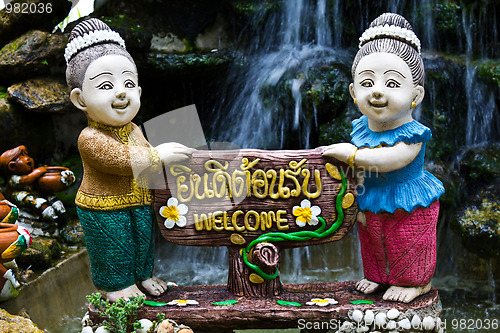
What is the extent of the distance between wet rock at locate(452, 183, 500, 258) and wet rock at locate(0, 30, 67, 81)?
3.37 m

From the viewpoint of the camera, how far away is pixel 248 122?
4.62m

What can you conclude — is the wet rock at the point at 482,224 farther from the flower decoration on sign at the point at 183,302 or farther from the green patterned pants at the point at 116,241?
the green patterned pants at the point at 116,241

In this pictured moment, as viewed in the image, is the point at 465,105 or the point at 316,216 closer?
the point at 316,216

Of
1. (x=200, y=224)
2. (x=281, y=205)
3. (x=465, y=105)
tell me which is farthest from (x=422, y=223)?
(x=465, y=105)

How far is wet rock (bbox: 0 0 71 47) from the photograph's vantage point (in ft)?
13.6

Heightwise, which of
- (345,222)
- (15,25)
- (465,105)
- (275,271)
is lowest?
(275,271)

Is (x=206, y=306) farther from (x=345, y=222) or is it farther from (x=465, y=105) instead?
(x=465, y=105)

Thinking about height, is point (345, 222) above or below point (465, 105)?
below

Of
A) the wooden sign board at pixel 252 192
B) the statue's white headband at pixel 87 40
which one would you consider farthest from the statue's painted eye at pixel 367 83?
the statue's white headband at pixel 87 40

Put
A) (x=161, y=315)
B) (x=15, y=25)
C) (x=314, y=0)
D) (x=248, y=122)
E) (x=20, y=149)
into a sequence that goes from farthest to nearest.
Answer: (x=314, y=0)
(x=248, y=122)
(x=15, y=25)
(x=20, y=149)
(x=161, y=315)

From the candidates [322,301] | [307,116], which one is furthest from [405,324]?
[307,116]

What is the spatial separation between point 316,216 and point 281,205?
0.55ft

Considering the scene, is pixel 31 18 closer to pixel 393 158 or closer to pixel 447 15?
pixel 393 158

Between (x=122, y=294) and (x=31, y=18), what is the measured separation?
2.79 m
